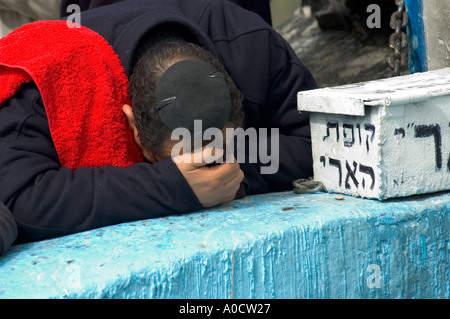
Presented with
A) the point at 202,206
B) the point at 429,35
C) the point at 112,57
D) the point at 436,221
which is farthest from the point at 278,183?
the point at 429,35

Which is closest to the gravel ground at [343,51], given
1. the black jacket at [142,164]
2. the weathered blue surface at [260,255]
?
the black jacket at [142,164]

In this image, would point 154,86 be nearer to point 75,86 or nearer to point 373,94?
point 75,86

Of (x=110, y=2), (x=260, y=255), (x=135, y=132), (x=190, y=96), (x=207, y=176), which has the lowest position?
(x=260, y=255)

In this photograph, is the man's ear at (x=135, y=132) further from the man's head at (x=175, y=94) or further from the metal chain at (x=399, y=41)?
the metal chain at (x=399, y=41)

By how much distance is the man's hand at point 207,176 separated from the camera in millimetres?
1741

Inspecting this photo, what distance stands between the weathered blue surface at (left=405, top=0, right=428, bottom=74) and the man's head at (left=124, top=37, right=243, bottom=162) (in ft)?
3.05

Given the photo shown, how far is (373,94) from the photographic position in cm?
178

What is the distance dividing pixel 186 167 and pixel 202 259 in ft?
0.92

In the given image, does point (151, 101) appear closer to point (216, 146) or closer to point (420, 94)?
point (216, 146)

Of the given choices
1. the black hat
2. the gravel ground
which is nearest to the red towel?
the black hat

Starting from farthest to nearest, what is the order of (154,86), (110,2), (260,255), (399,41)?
1. (110,2)
2. (399,41)
3. (154,86)
4. (260,255)

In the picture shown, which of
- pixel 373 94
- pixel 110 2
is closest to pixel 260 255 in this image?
pixel 373 94

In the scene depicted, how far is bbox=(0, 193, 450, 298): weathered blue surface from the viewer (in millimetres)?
1465

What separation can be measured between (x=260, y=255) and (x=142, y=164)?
0.41m
